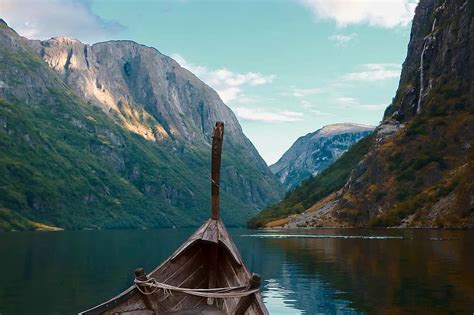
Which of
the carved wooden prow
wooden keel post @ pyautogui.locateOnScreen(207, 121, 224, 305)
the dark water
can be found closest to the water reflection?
the dark water

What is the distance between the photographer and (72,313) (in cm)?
4791

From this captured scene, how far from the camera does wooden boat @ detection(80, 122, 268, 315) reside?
2708cm

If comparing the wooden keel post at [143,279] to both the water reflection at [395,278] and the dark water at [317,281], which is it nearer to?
the dark water at [317,281]

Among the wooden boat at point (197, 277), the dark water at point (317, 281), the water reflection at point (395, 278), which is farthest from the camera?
the dark water at point (317, 281)

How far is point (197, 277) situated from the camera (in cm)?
3206


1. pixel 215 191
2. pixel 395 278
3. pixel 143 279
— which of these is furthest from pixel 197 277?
pixel 395 278

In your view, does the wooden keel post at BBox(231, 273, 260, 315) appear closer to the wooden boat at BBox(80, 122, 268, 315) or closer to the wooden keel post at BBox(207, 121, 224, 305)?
the wooden boat at BBox(80, 122, 268, 315)

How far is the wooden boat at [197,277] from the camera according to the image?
88.8 ft

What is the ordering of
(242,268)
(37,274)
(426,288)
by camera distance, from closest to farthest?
(242,268) → (426,288) → (37,274)

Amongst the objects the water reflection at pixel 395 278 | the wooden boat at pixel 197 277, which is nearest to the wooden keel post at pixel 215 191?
the wooden boat at pixel 197 277

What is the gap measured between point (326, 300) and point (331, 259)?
39716mm

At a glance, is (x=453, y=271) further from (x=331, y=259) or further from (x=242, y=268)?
(x=242, y=268)

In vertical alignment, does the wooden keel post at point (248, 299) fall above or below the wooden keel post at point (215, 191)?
below

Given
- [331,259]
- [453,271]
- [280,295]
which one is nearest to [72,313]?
[280,295]
